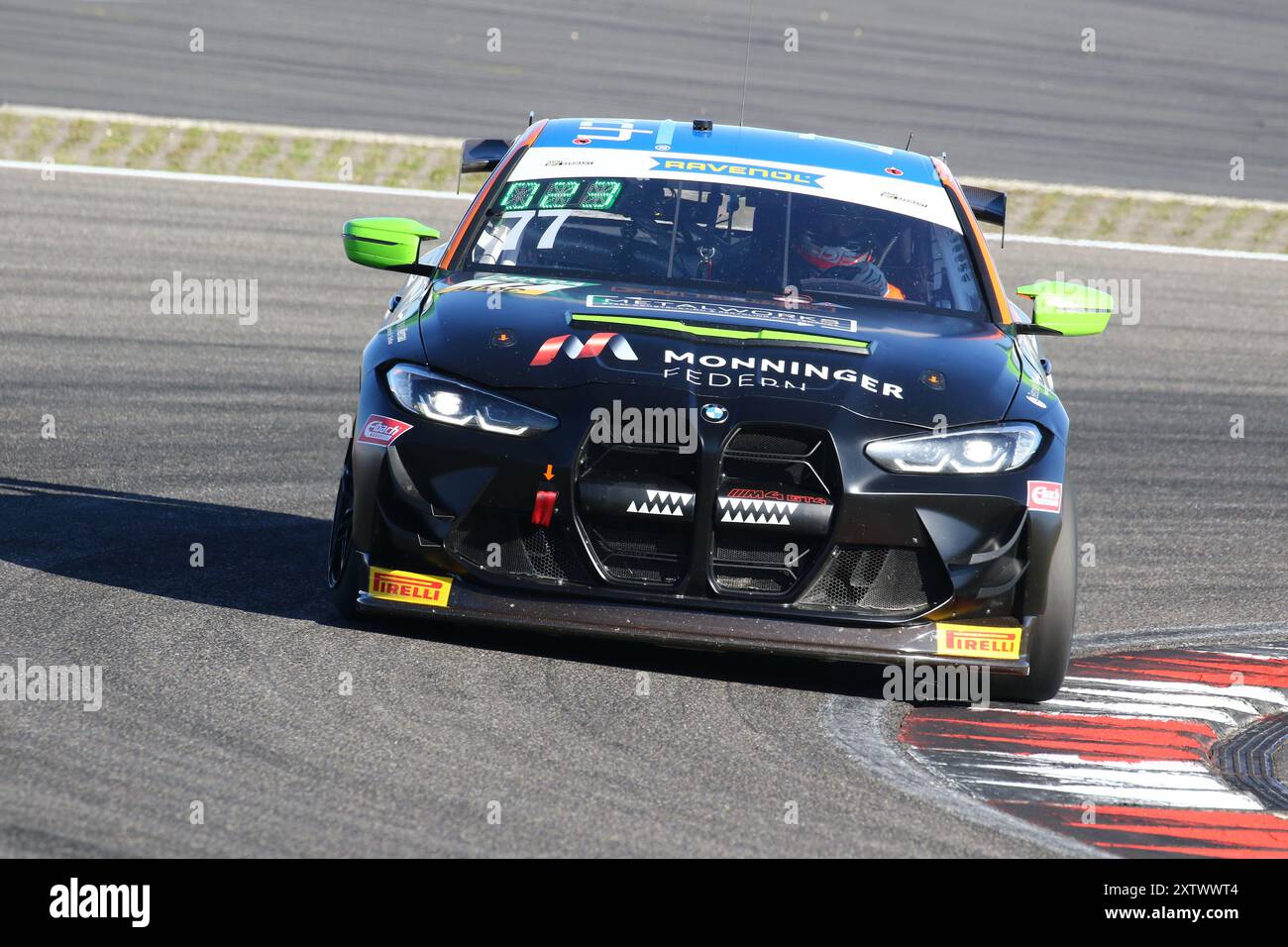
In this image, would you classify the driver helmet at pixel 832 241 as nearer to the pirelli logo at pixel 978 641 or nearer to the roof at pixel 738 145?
the roof at pixel 738 145

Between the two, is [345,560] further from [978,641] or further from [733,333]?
[978,641]

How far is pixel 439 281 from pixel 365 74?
12727mm

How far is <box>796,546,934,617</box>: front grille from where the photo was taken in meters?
5.15

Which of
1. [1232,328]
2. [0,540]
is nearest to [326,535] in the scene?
[0,540]

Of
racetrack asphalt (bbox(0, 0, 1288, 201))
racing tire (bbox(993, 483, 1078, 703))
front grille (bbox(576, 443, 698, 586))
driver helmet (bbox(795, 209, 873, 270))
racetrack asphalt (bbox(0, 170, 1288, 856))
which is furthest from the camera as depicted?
racetrack asphalt (bbox(0, 0, 1288, 201))

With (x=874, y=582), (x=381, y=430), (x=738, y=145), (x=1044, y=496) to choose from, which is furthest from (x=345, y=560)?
(x=738, y=145)

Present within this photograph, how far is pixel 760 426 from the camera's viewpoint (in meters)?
5.11

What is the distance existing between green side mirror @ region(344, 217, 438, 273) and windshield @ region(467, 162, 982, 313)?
0.20 m

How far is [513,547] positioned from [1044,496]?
1484 mm

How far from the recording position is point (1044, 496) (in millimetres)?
5219

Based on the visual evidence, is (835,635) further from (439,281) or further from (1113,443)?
(1113,443)

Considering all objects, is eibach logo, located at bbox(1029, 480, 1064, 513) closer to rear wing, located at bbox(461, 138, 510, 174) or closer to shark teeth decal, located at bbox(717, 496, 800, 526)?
shark teeth decal, located at bbox(717, 496, 800, 526)

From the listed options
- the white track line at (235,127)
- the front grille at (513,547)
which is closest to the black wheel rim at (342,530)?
the front grille at (513,547)

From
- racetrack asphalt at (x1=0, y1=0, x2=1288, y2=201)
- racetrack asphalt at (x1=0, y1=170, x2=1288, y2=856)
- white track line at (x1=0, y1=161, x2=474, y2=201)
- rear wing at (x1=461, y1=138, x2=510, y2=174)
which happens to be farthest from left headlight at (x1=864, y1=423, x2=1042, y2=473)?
racetrack asphalt at (x1=0, y1=0, x2=1288, y2=201)
